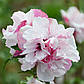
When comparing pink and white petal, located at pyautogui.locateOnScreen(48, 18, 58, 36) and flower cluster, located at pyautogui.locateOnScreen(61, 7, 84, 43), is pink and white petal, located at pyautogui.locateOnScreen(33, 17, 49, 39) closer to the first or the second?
pink and white petal, located at pyautogui.locateOnScreen(48, 18, 58, 36)

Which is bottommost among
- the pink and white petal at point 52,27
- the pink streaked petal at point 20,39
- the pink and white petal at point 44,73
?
the pink and white petal at point 44,73

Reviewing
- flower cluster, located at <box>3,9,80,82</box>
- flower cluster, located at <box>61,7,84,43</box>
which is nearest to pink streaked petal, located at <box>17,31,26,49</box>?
flower cluster, located at <box>3,9,80,82</box>

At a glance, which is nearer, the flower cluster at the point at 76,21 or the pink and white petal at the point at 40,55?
the pink and white petal at the point at 40,55

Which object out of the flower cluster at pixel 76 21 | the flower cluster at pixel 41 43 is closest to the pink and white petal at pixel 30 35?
the flower cluster at pixel 41 43

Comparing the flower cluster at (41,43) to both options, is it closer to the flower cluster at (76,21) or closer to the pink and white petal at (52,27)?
the pink and white petal at (52,27)

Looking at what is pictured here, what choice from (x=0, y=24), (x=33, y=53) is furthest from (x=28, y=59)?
(x=0, y=24)

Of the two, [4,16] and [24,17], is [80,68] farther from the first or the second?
[24,17]
